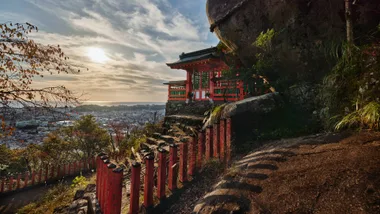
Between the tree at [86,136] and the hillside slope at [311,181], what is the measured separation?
57.9ft

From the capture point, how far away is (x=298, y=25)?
5.91 meters

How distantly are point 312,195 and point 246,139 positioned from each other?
3.44 m

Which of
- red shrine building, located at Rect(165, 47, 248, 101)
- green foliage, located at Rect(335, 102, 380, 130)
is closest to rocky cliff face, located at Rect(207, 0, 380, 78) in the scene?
green foliage, located at Rect(335, 102, 380, 130)

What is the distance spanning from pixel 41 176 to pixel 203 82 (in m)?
12.6

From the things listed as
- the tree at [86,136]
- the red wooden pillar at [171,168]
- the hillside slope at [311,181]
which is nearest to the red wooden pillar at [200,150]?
the red wooden pillar at [171,168]

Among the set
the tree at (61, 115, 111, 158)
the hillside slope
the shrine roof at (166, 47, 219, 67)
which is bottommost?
the tree at (61, 115, 111, 158)

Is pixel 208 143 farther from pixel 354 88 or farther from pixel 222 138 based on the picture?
pixel 354 88

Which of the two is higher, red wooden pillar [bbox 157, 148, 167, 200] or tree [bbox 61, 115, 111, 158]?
red wooden pillar [bbox 157, 148, 167, 200]

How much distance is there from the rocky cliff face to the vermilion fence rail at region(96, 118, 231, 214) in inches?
157

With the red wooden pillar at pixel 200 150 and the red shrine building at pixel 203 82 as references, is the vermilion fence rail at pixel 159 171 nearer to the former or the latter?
the red wooden pillar at pixel 200 150

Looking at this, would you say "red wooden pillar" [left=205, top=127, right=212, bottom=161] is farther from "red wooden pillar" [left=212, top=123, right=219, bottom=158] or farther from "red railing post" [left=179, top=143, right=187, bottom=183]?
"red railing post" [left=179, top=143, right=187, bottom=183]

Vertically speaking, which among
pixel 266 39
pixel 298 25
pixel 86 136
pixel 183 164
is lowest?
pixel 86 136

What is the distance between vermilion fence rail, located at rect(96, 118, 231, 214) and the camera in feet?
8.90

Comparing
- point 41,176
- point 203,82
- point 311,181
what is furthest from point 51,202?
point 203,82
